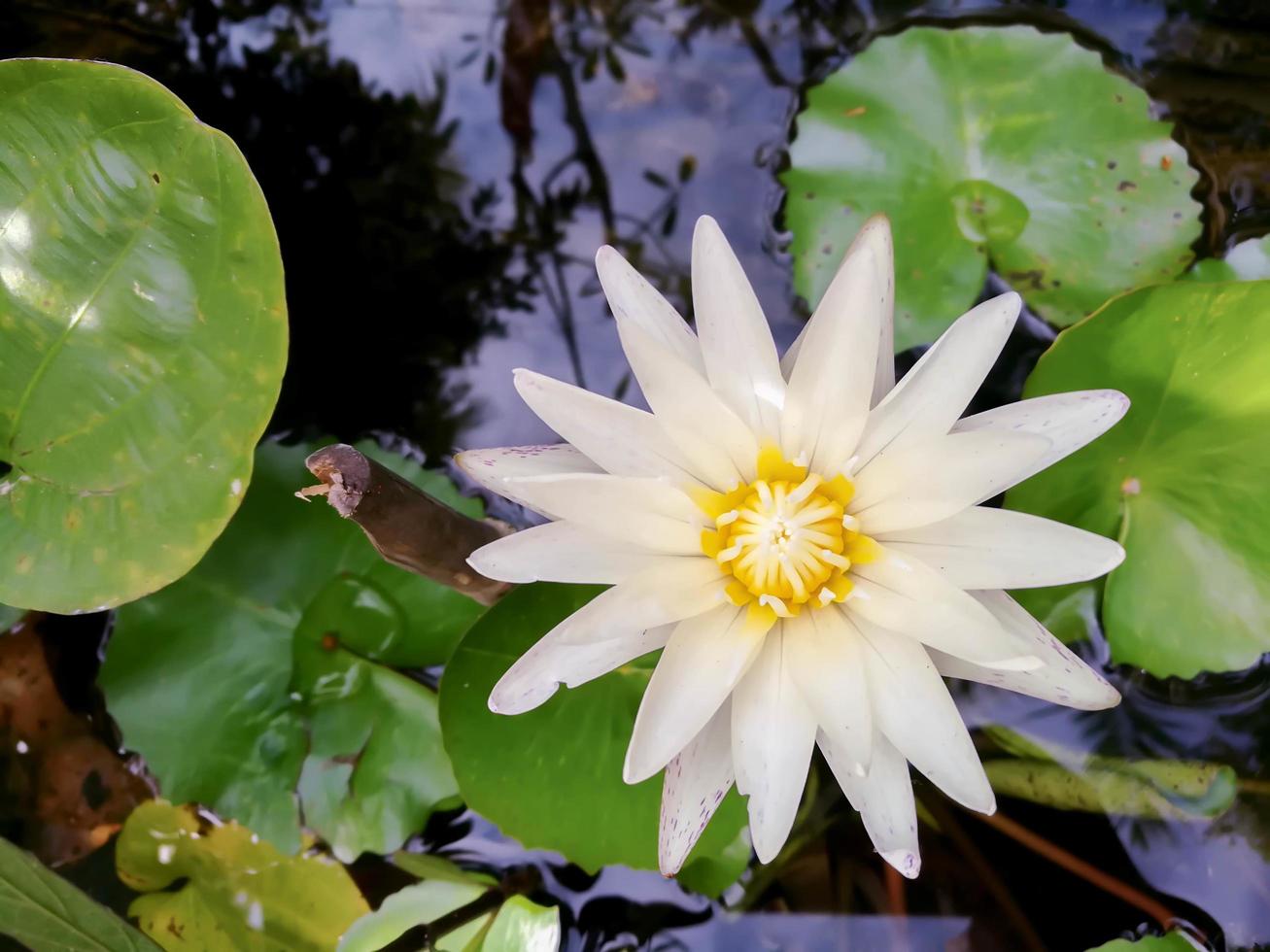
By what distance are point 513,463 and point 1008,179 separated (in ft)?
4.34

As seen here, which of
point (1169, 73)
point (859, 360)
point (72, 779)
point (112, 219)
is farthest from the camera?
point (1169, 73)

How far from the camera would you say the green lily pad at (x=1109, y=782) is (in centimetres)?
175

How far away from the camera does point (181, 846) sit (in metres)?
1.83

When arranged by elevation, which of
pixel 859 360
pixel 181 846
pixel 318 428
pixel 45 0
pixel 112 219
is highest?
pixel 45 0

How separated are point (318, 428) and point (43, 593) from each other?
779 mm

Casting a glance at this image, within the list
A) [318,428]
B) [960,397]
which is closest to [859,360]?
[960,397]

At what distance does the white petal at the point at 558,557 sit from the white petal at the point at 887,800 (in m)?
0.36

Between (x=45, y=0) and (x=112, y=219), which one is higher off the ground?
(x=45, y=0)

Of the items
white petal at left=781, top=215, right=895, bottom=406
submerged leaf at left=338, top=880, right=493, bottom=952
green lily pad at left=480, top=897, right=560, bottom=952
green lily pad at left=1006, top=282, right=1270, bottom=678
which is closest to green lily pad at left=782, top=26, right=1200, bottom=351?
green lily pad at left=1006, top=282, right=1270, bottom=678

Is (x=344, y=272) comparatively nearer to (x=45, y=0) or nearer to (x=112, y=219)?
(x=112, y=219)

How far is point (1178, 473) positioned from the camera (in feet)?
4.88

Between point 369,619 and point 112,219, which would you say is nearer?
point 112,219

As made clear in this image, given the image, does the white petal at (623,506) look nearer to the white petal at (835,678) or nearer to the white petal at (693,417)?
the white petal at (693,417)

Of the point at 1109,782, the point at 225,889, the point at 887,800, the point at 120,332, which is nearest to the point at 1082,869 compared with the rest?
the point at 1109,782
